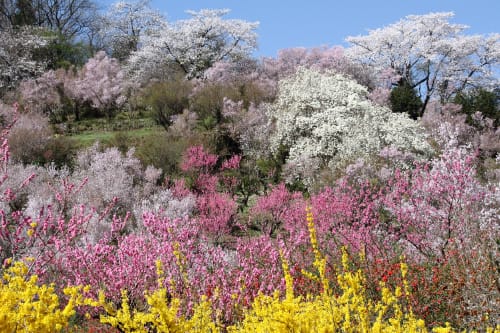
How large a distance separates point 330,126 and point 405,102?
32.6 feet

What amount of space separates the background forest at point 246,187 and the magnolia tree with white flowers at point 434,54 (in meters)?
0.12

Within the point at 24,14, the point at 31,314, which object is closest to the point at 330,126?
the point at 31,314

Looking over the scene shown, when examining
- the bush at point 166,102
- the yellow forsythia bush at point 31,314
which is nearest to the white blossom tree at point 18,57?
the bush at point 166,102

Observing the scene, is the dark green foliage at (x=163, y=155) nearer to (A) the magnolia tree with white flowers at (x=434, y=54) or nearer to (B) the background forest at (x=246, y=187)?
(B) the background forest at (x=246, y=187)

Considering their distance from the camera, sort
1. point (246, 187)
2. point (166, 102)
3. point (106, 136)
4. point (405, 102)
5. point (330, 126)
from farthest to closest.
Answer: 1. point (405, 102)
2. point (166, 102)
3. point (106, 136)
4. point (330, 126)
5. point (246, 187)

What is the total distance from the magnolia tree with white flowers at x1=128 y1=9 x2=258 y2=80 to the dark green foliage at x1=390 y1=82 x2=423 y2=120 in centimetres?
964

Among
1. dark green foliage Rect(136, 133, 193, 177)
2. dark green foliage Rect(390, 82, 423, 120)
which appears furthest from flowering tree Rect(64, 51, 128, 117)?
dark green foliage Rect(390, 82, 423, 120)

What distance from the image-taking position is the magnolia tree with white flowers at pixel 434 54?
92.6 ft

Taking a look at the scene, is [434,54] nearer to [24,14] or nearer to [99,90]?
[99,90]

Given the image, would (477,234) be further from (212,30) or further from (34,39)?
(34,39)

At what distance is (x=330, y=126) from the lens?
50.4 feet

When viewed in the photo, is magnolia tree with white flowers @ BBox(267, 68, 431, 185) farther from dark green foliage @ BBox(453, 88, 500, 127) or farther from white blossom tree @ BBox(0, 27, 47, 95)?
white blossom tree @ BBox(0, 27, 47, 95)

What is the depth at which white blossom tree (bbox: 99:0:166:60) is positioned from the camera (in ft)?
124

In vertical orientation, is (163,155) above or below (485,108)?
below
